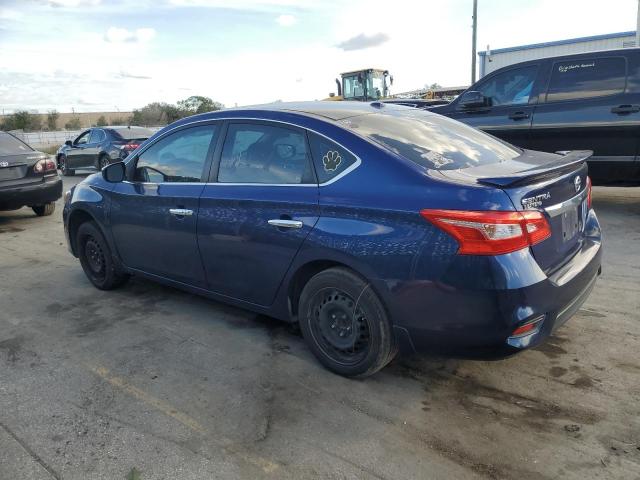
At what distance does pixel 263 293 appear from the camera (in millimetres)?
3699

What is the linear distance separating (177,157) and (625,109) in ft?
18.2

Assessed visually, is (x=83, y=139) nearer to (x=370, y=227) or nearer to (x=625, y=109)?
(x=625, y=109)

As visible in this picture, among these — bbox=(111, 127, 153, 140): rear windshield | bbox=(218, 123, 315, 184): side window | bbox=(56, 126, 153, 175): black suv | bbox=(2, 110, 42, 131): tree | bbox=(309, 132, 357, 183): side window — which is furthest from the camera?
bbox=(2, 110, 42, 131): tree

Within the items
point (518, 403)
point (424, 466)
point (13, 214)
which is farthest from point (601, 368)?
point (13, 214)

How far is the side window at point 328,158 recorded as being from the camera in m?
3.23

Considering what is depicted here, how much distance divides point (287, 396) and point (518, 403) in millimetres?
1309

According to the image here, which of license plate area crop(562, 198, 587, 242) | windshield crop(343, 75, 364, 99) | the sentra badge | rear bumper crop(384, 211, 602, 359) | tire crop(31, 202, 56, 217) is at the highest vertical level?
windshield crop(343, 75, 364, 99)

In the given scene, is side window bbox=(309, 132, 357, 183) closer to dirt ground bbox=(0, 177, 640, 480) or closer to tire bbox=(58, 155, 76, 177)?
dirt ground bbox=(0, 177, 640, 480)

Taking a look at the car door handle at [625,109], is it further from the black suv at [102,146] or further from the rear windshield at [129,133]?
the rear windshield at [129,133]

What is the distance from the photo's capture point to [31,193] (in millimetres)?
8742

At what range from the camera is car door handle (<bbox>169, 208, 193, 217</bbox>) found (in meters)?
4.06

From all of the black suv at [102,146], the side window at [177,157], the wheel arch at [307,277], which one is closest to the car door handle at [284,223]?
the wheel arch at [307,277]

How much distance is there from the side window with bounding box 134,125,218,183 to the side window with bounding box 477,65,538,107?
5.16 metres

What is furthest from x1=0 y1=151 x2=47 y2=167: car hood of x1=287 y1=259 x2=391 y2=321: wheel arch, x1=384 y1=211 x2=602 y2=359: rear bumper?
x1=384 y1=211 x2=602 y2=359: rear bumper
